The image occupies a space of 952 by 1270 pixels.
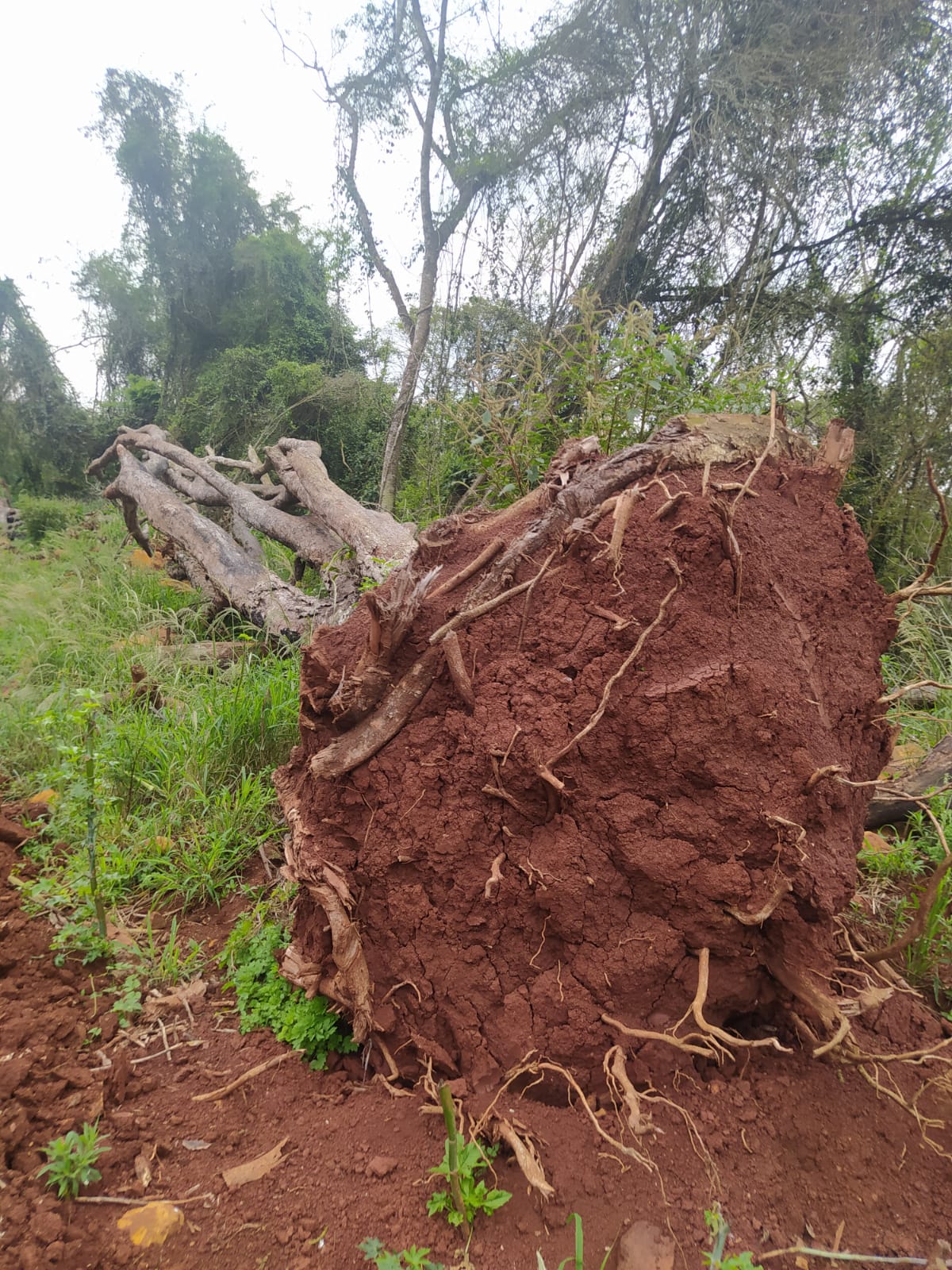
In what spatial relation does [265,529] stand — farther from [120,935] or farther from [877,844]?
[877,844]

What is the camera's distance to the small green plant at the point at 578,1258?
3.08ft

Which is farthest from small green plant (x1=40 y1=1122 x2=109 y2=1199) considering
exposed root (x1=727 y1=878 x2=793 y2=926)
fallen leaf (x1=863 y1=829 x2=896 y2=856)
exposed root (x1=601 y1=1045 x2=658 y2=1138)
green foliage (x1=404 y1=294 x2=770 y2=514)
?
green foliage (x1=404 y1=294 x2=770 y2=514)

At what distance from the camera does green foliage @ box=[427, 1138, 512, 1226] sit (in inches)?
42.8

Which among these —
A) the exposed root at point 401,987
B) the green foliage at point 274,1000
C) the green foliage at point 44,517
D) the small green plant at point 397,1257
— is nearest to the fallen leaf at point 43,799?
the green foliage at point 274,1000

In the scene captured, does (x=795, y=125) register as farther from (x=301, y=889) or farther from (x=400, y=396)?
(x=301, y=889)

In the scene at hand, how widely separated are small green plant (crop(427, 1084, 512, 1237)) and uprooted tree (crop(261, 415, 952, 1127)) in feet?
0.58

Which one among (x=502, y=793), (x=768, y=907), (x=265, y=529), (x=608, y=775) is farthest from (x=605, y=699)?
(x=265, y=529)

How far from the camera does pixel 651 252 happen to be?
316 inches

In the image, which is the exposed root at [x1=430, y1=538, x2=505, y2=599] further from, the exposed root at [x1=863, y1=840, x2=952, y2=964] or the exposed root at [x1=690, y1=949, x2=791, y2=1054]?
the exposed root at [x1=863, y1=840, x2=952, y2=964]

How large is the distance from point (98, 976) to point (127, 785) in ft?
3.07

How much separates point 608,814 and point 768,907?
1.14 feet

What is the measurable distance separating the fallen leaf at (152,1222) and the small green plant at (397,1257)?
32 cm

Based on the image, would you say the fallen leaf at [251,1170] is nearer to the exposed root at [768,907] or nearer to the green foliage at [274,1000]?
the green foliage at [274,1000]

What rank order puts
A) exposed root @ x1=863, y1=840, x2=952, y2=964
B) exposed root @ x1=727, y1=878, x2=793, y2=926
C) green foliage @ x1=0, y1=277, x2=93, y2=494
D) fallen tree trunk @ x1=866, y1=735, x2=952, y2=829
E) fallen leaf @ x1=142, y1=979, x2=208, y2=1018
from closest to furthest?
exposed root @ x1=863, y1=840, x2=952, y2=964 < exposed root @ x1=727, y1=878, x2=793, y2=926 < fallen leaf @ x1=142, y1=979, x2=208, y2=1018 < fallen tree trunk @ x1=866, y1=735, x2=952, y2=829 < green foliage @ x1=0, y1=277, x2=93, y2=494
